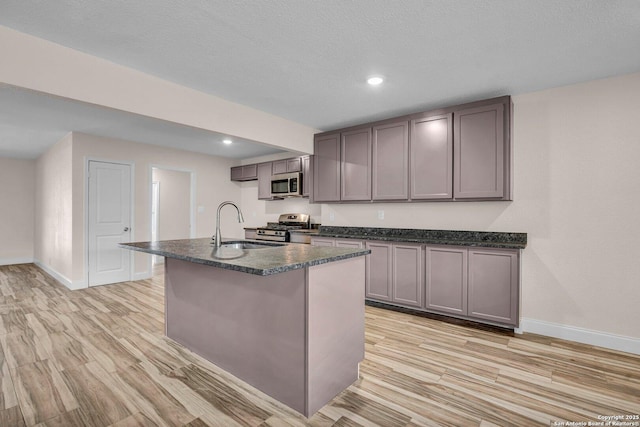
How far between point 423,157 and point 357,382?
2517mm

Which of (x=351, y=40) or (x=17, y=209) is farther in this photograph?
(x=17, y=209)

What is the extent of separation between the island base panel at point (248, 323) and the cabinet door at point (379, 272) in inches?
80.2

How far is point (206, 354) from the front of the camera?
8.14 ft

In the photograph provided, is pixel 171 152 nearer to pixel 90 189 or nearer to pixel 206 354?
pixel 90 189

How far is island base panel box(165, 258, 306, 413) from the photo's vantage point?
6.06ft

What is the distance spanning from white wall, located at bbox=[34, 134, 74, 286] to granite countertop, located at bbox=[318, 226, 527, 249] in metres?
4.02

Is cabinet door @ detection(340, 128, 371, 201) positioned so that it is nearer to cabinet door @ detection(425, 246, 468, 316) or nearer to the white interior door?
cabinet door @ detection(425, 246, 468, 316)

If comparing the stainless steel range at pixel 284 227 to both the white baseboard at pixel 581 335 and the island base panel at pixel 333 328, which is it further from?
the white baseboard at pixel 581 335

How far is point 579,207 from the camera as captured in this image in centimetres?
288

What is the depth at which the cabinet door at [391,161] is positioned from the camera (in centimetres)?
372

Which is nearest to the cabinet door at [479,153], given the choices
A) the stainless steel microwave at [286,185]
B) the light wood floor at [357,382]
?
the light wood floor at [357,382]

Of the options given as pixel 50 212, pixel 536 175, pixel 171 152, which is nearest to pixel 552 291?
pixel 536 175

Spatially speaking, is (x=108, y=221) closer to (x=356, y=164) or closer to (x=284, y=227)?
(x=284, y=227)

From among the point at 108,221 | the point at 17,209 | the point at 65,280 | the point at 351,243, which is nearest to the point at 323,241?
the point at 351,243
